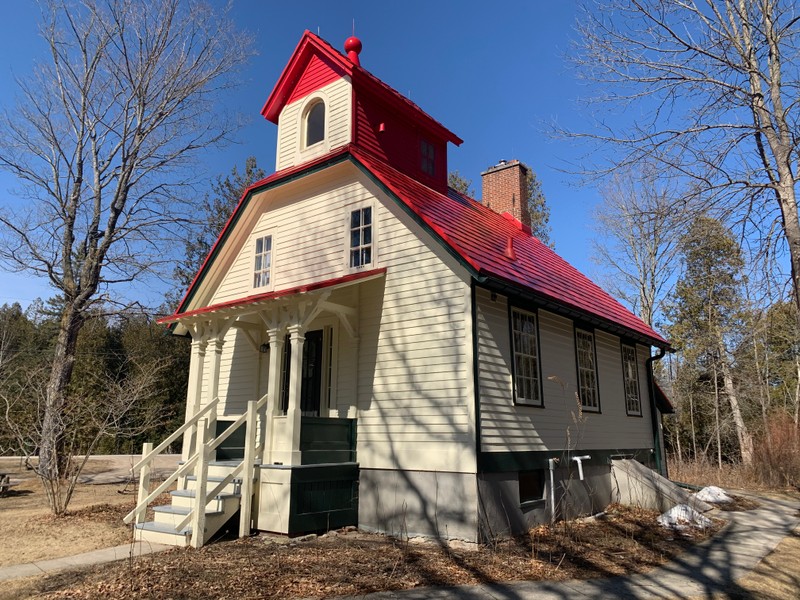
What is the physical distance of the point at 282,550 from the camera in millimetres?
7418

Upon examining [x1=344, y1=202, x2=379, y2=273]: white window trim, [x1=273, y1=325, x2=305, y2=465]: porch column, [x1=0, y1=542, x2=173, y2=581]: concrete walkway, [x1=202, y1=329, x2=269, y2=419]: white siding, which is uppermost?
[x1=344, y1=202, x2=379, y2=273]: white window trim

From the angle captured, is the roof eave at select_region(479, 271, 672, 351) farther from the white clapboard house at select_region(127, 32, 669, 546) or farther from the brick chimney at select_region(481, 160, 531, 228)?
the brick chimney at select_region(481, 160, 531, 228)

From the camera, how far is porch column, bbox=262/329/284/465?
8.81m

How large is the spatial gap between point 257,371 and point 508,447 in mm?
5537

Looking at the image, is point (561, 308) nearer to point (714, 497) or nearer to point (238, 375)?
point (714, 497)

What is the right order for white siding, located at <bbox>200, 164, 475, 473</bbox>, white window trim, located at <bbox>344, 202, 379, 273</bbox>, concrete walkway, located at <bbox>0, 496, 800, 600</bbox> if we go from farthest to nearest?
white window trim, located at <bbox>344, 202, 379, 273</bbox>, white siding, located at <bbox>200, 164, 475, 473</bbox>, concrete walkway, located at <bbox>0, 496, 800, 600</bbox>

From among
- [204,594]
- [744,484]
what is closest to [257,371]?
[204,594]

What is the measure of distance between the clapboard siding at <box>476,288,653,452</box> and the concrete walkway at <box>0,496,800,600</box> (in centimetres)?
239

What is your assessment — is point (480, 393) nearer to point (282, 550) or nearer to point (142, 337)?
point (282, 550)

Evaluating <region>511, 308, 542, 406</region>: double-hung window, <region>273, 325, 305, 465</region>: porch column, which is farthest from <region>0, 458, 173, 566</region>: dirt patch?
<region>511, 308, 542, 406</region>: double-hung window

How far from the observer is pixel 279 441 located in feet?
28.2

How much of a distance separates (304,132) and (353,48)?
228cm

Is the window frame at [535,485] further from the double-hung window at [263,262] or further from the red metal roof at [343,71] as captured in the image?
the red metal roof at [343,71]

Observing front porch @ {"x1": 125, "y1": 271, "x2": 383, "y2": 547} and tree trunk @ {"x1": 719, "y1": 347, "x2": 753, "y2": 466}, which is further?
tree trunk @ {"x1": 719, "y1": 347, "x2": 753, "y2": 466}
